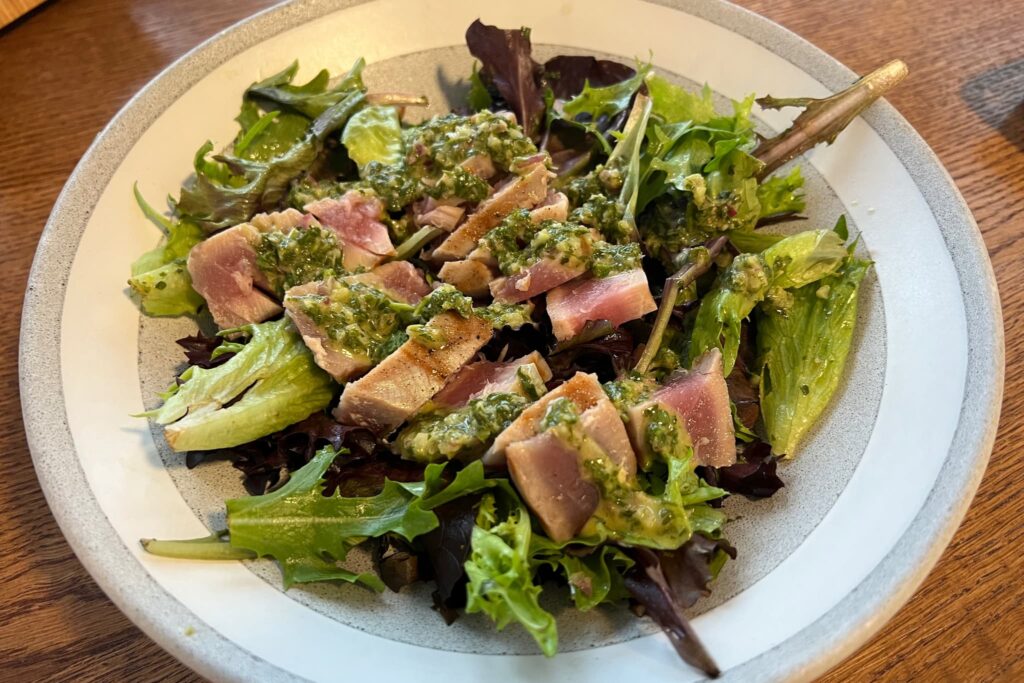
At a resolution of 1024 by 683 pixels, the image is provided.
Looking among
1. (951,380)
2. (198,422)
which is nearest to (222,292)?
(198,422)

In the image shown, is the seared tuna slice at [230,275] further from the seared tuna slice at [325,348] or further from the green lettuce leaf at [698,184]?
the green lettuce leaf at [698,184]

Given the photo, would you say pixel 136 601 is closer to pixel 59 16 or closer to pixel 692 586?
pixel 692 586

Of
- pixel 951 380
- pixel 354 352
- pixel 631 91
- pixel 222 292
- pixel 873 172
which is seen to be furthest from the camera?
pixel 631 91

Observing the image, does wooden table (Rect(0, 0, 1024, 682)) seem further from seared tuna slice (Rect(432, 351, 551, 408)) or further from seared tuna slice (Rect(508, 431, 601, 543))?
seared tuna slice (Rect(432, 351, 551, 408))

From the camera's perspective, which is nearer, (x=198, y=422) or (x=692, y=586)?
(x=692, y=586)

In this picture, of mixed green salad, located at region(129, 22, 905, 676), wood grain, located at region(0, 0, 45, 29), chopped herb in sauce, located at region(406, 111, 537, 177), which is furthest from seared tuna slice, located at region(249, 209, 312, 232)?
wood grain, located at region(0, 0, 45, 29)

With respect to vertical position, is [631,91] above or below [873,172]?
above

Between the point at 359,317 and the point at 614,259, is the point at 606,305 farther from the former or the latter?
the point at 359,317
